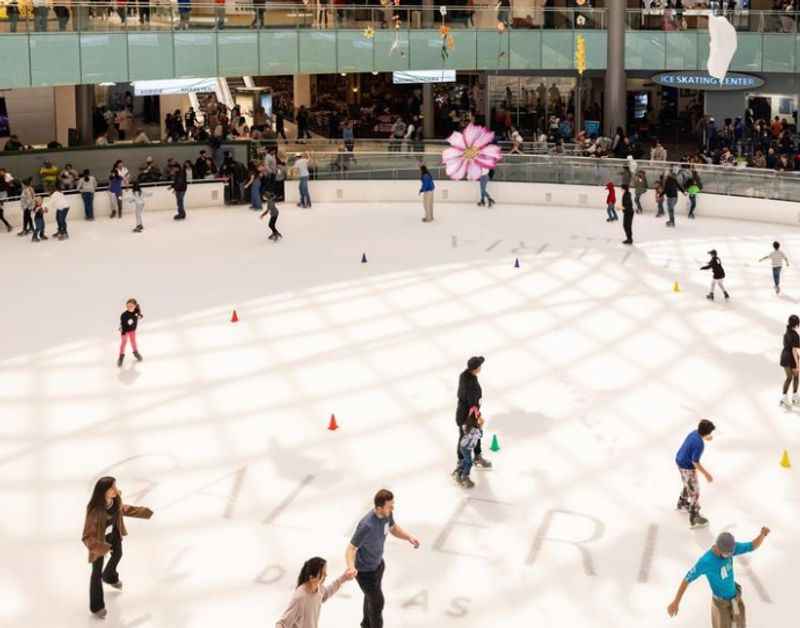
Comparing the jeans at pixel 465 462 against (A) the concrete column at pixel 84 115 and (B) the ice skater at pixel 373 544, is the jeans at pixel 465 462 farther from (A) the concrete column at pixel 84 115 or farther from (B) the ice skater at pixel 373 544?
(A) the concrete column at pixel 84 115

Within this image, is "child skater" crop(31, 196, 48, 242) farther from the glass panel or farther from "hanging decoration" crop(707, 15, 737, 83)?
"hanging decoration" crop(707, 15, 737, 83)

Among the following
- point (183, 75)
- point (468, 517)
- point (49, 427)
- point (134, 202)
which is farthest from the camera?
point (183, 75)

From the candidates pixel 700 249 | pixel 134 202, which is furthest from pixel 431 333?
pixel 134 202

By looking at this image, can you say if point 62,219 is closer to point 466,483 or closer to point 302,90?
point 466,483

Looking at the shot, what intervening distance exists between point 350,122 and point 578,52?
32.0 ft

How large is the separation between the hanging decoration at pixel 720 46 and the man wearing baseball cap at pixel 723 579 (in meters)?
21.7

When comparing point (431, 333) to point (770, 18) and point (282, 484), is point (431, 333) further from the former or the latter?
point (770, 18)

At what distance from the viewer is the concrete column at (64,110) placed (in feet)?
134

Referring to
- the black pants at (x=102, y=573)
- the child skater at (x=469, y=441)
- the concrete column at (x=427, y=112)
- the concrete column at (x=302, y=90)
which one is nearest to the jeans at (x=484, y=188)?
the concrete column at (x=427, y=112)

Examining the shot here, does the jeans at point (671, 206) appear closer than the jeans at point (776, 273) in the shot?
No

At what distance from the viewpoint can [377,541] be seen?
8.80m

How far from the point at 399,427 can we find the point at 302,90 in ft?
117

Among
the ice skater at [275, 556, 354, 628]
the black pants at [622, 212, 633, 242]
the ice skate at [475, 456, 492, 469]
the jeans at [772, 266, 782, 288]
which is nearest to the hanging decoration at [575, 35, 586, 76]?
the black pants at [622, 212, 633, 242]

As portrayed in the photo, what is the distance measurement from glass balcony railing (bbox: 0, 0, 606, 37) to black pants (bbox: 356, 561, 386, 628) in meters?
22.9
